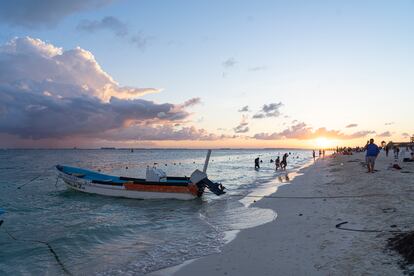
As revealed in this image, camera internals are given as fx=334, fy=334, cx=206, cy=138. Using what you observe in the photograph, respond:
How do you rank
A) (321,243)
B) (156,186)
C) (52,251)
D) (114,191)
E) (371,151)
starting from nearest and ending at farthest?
(321,243) < (52,251) < (156,186) < (114,191) < (371,151)

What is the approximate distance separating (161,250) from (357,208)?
735 centimetres

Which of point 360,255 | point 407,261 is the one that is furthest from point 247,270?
point 407,261

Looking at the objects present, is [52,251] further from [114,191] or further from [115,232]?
[114,191]

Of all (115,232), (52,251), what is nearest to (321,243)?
(115,232)

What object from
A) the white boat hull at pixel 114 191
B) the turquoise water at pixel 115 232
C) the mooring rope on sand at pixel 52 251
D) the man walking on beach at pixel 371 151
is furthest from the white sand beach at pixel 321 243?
the white boat hull at pixel 114 191

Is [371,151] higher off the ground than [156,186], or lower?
higher

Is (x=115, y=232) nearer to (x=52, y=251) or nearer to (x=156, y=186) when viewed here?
(x=52, y=251)

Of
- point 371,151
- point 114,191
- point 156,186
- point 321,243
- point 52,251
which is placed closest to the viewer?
point 321,243

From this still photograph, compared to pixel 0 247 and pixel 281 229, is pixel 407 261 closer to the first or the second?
pixel 281 229

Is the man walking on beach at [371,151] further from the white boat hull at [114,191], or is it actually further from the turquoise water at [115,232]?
the white boat hull at [114,191]

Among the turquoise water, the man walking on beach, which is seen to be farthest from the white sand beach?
the man walking on beach

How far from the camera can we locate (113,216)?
17.5 meters

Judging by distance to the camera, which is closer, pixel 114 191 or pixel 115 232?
pixel 115 232

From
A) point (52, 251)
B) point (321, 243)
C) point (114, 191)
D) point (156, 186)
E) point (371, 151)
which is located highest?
point (371, 151)
